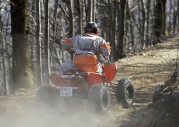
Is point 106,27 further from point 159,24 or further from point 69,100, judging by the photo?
point 69,100

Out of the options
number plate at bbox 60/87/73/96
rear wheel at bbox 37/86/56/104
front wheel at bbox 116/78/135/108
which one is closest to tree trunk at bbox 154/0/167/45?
front wheel at bbox 116/78/135/108

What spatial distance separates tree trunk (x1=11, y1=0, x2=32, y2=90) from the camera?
13.7 metres

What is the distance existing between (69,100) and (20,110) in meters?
1.17

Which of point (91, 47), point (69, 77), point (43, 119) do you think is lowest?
point (43, 119)

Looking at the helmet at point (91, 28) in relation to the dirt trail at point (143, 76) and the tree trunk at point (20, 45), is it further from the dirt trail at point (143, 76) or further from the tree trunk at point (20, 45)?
the tree trunk at point (20, 45)

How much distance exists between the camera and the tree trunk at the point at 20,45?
44.9 ft

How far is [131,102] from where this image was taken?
9.88m

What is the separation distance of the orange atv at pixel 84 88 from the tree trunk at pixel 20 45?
4758mm

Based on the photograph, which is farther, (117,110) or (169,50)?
(169,50)

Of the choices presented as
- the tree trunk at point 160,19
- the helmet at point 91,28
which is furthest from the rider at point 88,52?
the tree trunk at point 160,19

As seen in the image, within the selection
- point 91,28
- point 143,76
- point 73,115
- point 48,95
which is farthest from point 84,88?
point 143,76

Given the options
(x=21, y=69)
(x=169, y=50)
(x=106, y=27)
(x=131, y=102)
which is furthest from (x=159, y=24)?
(x=131, y=102)

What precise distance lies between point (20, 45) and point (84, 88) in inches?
209

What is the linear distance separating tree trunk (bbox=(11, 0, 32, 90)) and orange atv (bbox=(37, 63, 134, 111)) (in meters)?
4.76
